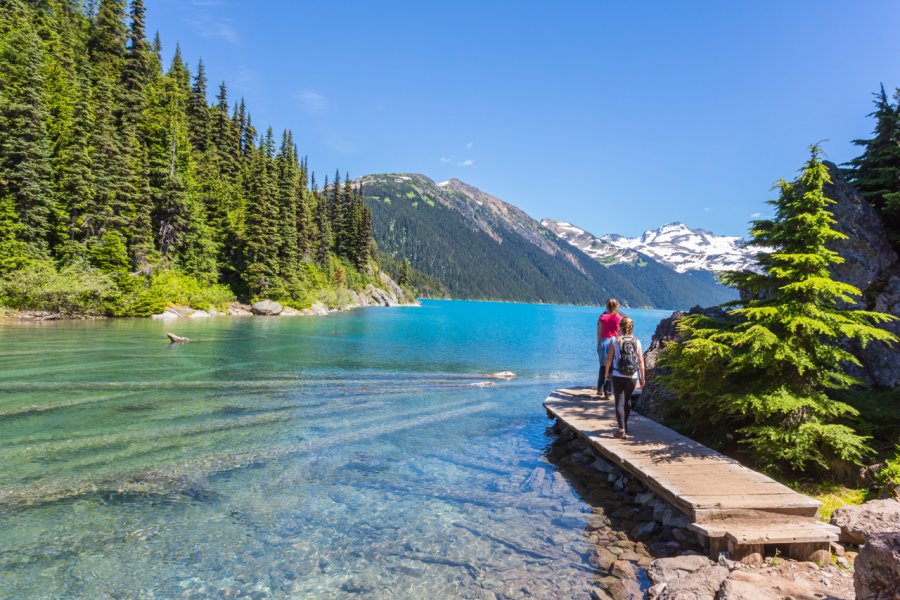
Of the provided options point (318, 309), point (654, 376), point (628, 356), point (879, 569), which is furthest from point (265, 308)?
point (879, 569)

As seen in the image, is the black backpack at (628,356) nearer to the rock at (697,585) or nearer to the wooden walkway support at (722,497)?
the wooden walkway support at (722,497)

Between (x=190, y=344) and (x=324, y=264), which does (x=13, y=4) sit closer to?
(x=324, y=264)

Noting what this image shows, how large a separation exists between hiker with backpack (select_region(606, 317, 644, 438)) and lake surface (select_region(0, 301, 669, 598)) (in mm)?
2186

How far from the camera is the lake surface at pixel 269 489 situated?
597 cm

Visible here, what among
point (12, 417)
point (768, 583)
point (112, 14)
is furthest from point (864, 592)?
point (112, 14)

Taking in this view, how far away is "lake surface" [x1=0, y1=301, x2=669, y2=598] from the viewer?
19.6ft

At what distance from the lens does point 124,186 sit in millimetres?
44500

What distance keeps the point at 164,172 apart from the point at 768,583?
6350 centimetres

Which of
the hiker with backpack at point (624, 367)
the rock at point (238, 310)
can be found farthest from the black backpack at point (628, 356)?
the rock at point (238, 310)

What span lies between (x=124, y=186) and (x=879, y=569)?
56.2 metres

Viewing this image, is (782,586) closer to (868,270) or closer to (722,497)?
(722,497)

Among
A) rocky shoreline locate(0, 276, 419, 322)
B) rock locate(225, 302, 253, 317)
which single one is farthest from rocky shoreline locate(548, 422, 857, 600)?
rock locate(225, 302, 253, 317)

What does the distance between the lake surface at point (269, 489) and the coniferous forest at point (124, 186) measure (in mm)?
25628

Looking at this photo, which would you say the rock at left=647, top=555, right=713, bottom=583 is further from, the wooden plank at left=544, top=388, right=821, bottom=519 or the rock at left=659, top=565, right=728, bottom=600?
the wooden plank at left=544, top=388, right=821, bottom=519
